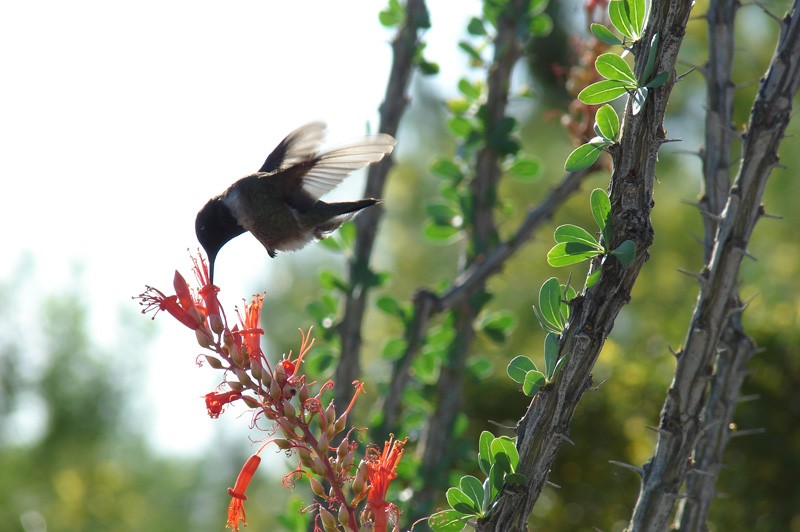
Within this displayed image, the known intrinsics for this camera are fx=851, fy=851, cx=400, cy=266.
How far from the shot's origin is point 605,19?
11.7 ft

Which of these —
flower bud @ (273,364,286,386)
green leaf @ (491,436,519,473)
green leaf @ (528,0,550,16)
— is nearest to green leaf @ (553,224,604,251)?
green leaf @ (491,436,519,473)

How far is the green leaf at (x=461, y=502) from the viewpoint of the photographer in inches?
69.8

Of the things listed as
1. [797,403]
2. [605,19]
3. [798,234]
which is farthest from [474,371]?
[798,234]

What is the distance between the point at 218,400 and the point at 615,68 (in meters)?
1.11

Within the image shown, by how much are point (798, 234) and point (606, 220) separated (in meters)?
8.41

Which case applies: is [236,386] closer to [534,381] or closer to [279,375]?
[279,375]

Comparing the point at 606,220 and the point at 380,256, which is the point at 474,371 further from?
the point at 380,256

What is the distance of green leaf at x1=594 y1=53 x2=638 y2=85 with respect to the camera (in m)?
1.75

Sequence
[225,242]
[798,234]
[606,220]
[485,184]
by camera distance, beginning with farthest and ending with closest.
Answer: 1. [798,234]
2. [485,184]
3. [225,242]
4. [606,220]

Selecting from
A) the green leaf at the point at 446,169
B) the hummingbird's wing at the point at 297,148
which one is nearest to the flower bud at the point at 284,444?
the hummingbird's wing at the point at 297,148

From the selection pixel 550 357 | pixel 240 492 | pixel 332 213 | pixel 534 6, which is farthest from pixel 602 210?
pixel 534 6

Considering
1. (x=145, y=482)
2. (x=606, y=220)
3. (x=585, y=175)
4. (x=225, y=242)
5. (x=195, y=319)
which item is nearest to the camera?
(x=606, y=220)

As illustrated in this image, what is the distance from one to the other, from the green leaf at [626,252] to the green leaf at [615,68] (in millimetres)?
362

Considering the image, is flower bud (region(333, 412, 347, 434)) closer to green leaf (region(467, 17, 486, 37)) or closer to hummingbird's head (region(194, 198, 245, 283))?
hummingbird's head (region(194, 198, 245, 283))
